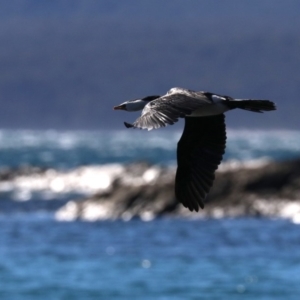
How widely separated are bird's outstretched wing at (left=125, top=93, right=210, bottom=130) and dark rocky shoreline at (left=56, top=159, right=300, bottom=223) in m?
21.7

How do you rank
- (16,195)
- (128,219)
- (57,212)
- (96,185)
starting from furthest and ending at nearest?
(96,185) → (16,195) → (57,212) → (128,219)

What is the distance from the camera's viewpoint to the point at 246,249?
101 ft

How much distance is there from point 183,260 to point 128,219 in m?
5.98

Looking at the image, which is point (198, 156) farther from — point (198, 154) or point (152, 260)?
point (152, 260)

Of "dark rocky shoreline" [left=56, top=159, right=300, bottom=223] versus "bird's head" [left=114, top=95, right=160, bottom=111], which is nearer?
"bird's head" [left=114, top=95, right=160, bottom=111]

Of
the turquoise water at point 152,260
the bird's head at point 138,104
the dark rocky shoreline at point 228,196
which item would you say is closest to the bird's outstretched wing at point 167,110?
the bird's head at point 138,104

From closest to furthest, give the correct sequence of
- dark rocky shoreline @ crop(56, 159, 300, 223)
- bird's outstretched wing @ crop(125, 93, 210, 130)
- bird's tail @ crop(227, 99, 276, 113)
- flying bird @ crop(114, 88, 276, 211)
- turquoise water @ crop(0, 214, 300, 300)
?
1. bird's outstretched wing @ crop(125, 93, 210, 130)
2. bird's tail @ crop(227, 99, 276, 113)
3. flying bird @ crop(114, 88, 276, 211)
4. turquoise water @ crop(0, 214, 300, 300)
5. dark rocky shoreline @ crop(56, 159, 300, 223)

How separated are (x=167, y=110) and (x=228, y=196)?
901 inches

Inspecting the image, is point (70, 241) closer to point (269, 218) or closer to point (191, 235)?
point (191, 235)

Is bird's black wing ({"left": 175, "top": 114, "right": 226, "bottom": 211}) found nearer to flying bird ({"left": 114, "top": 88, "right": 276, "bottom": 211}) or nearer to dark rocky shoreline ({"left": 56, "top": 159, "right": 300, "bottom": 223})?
flying bird ({"left": 114, "top": 88, "right": 276, "bottom": 211})

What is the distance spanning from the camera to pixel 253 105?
12305 millimetres

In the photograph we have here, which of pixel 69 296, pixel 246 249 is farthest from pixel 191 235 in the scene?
pixel 69 296

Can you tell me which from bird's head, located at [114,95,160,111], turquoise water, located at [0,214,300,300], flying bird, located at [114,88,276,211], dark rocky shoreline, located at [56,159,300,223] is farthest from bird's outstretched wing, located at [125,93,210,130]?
dark rocky shoreline, located at [56,159,300,223]

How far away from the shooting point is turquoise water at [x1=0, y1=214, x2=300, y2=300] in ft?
86.5
